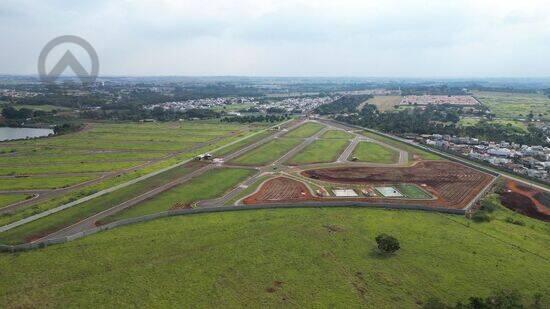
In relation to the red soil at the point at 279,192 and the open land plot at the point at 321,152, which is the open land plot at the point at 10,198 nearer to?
the red soil at the point at 279,192

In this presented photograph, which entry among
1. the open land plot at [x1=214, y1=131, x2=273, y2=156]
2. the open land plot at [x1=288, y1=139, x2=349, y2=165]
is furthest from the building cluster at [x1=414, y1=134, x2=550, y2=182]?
the open land plot at [x1=214, y1=131, x2=273, y2=156]

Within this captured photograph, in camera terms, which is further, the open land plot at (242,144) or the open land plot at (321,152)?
the open land plot at (242,144)

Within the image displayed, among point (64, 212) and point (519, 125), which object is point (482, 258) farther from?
point (519, 125)

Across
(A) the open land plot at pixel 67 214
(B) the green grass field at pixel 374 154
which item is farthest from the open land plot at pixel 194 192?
(B) the green grass field at pixel 374 154

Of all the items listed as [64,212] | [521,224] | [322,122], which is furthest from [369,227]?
[322,122]

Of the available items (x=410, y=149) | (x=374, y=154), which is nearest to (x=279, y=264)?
(x=374, y=154)

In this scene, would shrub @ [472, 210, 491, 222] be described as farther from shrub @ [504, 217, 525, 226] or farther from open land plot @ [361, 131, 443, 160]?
open land plot @ [361, 131, 443, 160]
